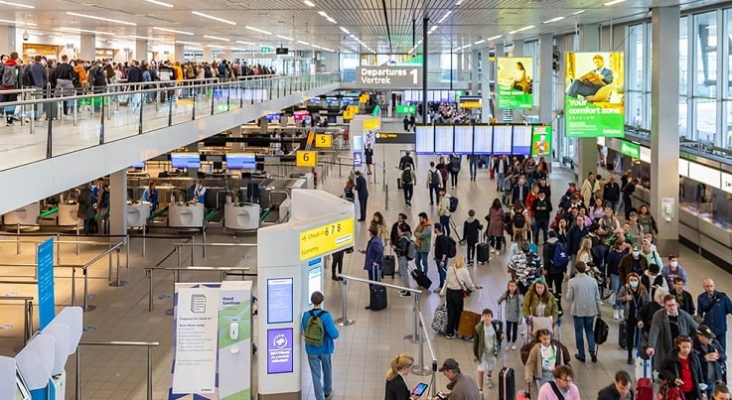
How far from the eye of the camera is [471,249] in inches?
714

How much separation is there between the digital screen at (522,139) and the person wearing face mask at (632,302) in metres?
10.1

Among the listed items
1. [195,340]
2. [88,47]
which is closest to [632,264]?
[195,340]

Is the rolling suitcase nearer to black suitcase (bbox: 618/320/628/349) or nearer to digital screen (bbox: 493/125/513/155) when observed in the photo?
black suitcase (bbox: 618/320/628/349)

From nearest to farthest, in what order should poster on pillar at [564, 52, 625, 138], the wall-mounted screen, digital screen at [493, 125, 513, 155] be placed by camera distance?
poster on pillar at [564, 52, 625, 138] → the wall-mounted screen → digital screen at [493, 125, 513, 155]

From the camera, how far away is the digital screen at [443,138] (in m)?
20.8

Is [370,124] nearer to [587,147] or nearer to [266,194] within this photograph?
[266,194]

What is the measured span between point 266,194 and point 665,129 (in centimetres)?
1249

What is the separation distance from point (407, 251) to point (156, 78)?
13991mm

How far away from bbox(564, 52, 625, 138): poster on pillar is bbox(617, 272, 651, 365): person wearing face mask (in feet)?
29.4

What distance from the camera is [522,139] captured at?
2125 centimetres

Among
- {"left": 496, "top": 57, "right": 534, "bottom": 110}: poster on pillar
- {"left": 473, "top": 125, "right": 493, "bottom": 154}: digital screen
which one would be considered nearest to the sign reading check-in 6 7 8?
{"left": 473, "top": 125, "right": 493, "bottom": 154}: digital screen

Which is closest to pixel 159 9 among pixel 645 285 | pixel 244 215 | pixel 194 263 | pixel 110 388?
pixel 244 215

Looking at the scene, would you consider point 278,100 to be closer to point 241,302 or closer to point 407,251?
point 407,251

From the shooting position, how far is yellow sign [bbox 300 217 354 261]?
10.2 meters
